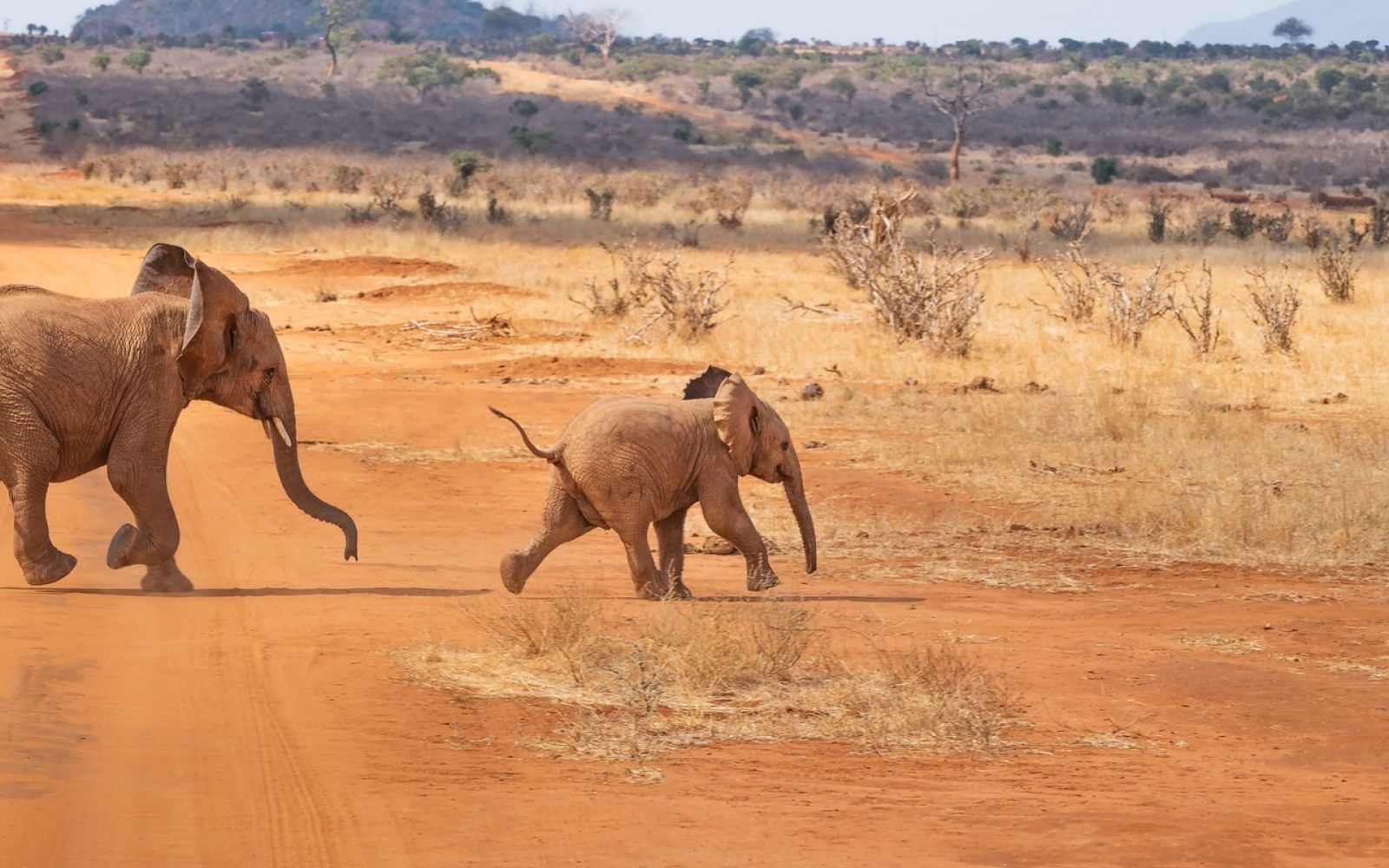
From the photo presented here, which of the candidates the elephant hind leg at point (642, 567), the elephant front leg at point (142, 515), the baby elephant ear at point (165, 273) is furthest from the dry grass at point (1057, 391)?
the baby elephant ear at point (165, 273)

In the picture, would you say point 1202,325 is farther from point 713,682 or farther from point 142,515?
point 142,515

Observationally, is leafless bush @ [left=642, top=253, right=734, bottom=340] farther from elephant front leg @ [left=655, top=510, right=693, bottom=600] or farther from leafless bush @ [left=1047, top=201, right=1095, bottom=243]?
leafless bush @ [left=1047, top=201, right=1095, bottom=243]

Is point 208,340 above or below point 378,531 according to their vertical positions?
above

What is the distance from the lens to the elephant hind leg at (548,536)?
30.0 ft

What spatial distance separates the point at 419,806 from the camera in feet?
18.9

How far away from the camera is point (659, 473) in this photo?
911 centimetres

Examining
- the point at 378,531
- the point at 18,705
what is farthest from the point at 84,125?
the point at 18,705

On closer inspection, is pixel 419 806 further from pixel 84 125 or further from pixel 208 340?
pixel 84 125

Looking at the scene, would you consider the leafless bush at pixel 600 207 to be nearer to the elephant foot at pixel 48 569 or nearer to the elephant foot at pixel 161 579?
the elephant foot at pixel 161 579

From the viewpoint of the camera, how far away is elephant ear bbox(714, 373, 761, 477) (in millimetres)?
9359

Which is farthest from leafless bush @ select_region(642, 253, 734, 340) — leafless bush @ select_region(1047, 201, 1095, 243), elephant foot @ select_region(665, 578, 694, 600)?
leafless bush @ select_region(1047, 201, 1095, 243)

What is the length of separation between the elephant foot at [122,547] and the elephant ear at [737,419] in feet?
9.76

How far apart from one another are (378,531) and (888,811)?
6.56 m

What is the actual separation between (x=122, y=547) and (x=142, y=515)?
0.18 m
